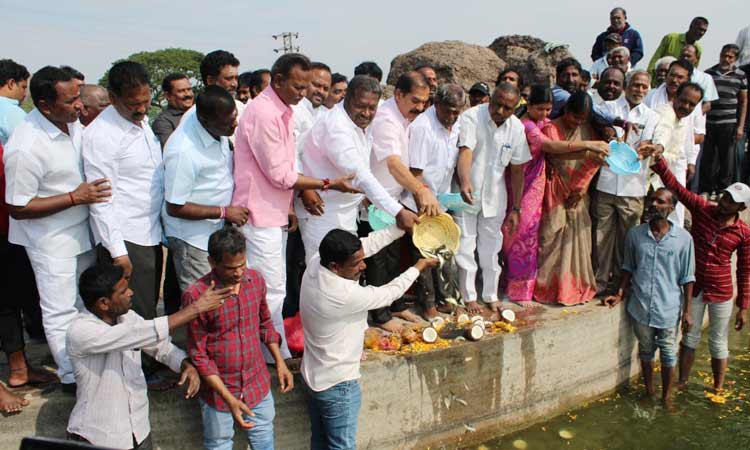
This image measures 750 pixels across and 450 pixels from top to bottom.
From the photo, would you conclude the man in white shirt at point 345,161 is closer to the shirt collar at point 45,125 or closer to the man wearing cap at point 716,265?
the shirt collar at point 45,125

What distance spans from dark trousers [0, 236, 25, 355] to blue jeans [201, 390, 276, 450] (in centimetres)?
133

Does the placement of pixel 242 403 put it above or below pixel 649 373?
above

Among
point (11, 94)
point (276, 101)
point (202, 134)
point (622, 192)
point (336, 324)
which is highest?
point (11, 94)

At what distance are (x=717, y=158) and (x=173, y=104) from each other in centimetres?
747

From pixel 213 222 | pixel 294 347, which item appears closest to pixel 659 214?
pixel 294 347

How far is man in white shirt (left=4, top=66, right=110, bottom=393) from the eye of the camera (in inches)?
131

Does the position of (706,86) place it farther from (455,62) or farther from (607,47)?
(455,62)

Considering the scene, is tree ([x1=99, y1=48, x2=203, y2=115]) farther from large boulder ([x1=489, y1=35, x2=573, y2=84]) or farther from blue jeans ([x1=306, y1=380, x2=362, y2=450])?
blue jeans ([x1=306, y1=380, x2=362, y2=450])

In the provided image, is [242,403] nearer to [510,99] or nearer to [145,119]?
Result: [145,119]

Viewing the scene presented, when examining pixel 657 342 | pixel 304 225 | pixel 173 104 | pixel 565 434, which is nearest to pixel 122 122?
pixel 173 104

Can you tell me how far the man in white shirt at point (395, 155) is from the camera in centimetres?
458

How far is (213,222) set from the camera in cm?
384

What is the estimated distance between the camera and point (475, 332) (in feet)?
15.9

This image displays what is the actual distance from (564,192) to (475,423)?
7.59 ft
